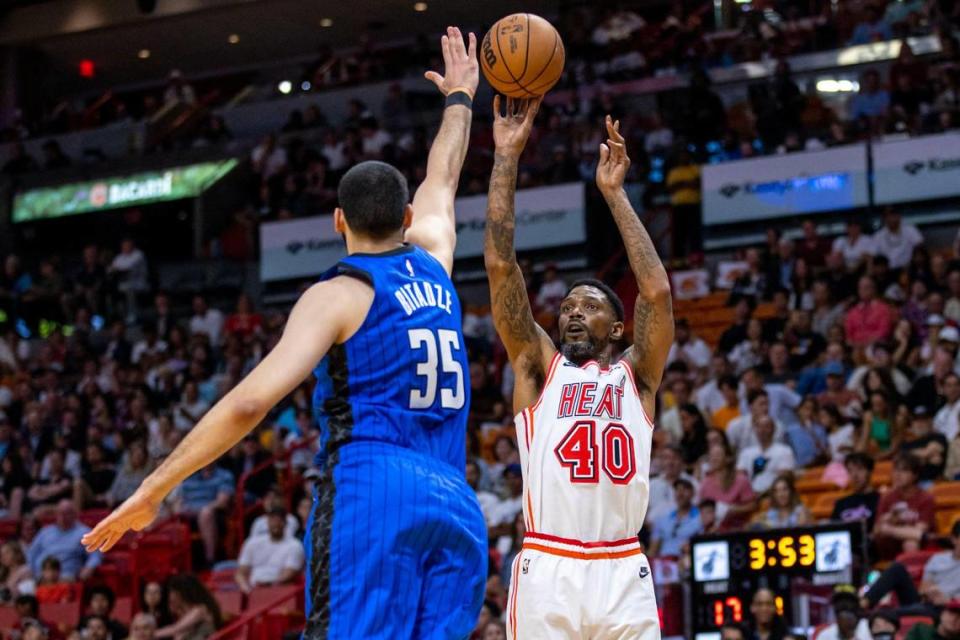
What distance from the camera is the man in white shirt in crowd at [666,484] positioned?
45.6 feet

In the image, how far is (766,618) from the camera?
10977 millimetres

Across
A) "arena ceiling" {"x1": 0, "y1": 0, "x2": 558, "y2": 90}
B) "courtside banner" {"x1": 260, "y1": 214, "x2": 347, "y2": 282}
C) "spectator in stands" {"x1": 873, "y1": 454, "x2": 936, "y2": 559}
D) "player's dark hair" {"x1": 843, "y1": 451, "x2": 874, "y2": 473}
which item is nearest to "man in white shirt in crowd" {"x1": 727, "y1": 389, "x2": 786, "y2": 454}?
"player's dark hair" {"x1": 843, "y1": 451, "x2": 874, "y2": 473}

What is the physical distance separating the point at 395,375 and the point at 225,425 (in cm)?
68

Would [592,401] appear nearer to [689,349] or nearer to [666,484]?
[666,484]

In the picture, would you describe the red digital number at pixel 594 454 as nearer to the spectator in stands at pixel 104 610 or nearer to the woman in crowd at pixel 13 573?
the spectator in stands at pixel 104 610

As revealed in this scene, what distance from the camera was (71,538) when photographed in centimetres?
1714

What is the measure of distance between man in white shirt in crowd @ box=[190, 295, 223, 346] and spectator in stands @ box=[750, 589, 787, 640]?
42.1 feet

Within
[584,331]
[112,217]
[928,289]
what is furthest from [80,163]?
[584,331]

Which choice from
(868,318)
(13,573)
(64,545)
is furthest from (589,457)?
(13,573)

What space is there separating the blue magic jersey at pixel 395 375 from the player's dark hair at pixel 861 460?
28.9 ft

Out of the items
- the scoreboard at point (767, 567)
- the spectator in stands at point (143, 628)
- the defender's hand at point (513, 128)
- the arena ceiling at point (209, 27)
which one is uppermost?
the arena ceiling at point (209, 27)

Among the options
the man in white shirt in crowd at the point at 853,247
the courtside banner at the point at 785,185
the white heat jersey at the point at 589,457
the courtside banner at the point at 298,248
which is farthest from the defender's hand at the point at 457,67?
the courtside banner at the point at 298,248

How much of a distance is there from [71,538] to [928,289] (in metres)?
9.52

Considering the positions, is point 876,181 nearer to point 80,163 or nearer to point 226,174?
point 226,174
